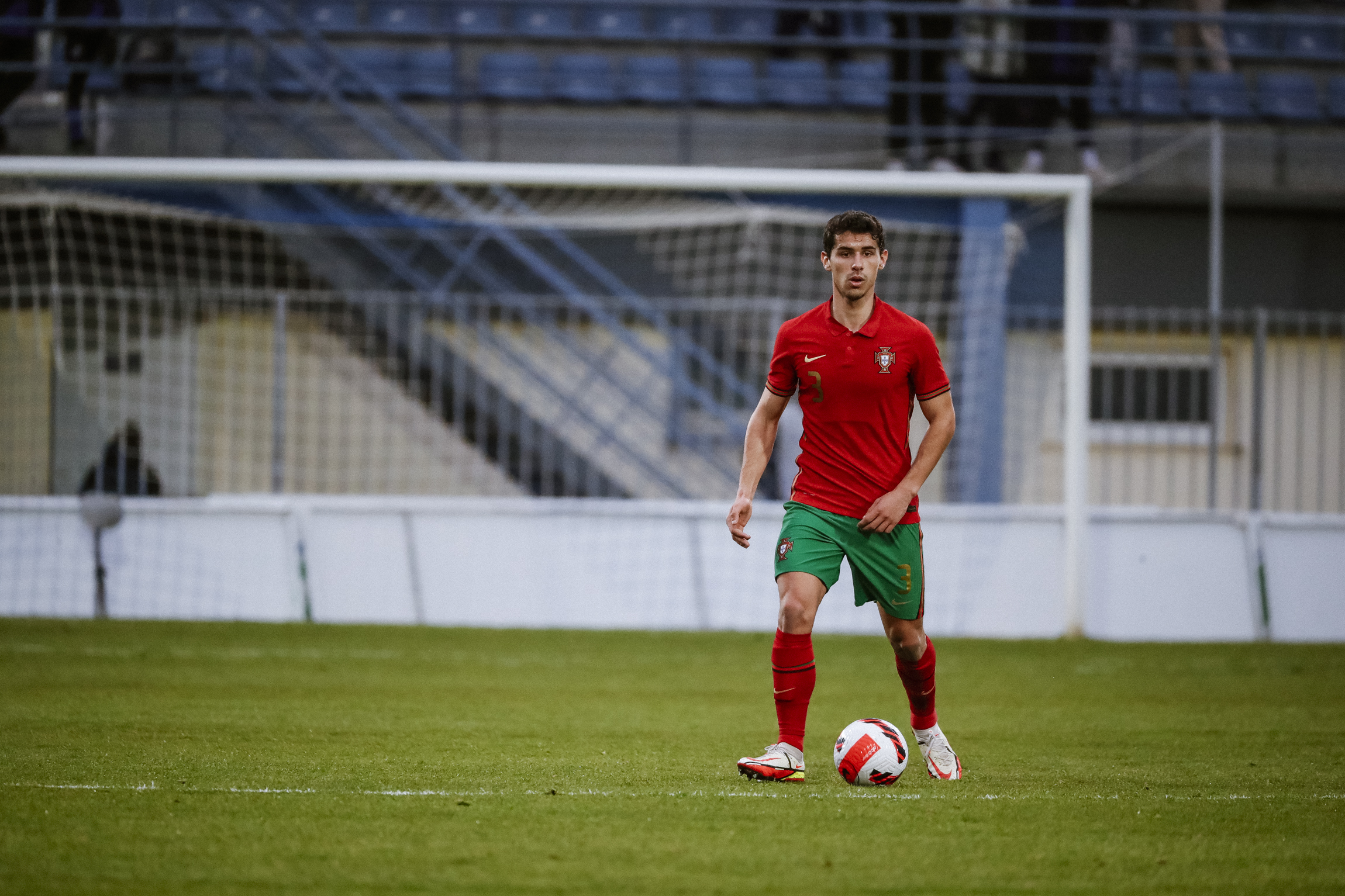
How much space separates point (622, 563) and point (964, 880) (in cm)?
751

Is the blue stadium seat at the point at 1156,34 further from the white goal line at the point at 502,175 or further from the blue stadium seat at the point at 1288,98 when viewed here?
the white goal line at the point at 502,175

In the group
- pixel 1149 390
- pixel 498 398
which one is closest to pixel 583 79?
pixel 498 398

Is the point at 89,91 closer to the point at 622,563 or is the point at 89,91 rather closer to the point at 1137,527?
the point at 622,563

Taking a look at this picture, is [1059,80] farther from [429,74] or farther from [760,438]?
[760,438]

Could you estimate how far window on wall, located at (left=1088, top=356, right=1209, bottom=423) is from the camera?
39.3ft

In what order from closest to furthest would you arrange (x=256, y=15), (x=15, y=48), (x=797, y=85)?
1. (x=15, y=48)
2. (x=256, y=15)
3. (x=797, y=85)

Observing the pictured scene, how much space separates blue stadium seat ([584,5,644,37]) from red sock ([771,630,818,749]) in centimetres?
1295

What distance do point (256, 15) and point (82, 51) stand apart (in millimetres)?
2006

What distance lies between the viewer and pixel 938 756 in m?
4.89

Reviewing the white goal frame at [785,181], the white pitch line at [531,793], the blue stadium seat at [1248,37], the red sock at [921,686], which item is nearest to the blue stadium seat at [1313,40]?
the blue stadium seat at [1248,37]

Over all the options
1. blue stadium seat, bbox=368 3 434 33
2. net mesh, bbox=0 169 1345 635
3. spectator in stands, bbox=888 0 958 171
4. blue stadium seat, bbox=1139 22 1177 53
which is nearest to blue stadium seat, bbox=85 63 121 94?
net mesh, bbox=0 169 1345 635

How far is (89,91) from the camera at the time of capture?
14570mm

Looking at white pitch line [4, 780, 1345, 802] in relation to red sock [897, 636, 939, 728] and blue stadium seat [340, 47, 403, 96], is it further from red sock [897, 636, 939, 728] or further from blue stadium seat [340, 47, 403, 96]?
blue stadium seat [340, 47, 403, 96]

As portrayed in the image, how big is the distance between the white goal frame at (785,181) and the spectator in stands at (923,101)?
11.7 ft
